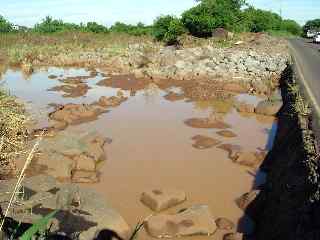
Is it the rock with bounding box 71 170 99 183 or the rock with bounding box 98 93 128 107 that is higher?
the rock with bounding box 98 93 128 107

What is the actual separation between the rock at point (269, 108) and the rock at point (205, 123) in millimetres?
2123

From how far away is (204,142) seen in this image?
43.4 ft

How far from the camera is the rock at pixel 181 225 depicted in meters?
7.79

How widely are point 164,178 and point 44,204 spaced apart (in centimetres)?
391

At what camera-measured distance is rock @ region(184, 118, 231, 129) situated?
1543cm

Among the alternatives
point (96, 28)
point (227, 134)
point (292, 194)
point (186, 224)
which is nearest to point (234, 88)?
point (227, 134)

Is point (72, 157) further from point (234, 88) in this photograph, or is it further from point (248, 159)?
point (234, 88)

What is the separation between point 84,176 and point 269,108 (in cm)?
902

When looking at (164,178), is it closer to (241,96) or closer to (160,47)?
(241,96)

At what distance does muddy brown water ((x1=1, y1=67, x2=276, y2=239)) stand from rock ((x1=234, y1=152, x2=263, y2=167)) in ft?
0.75

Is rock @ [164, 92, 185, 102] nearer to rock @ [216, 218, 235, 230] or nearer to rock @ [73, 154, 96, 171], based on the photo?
rock @ [73, 154, 96, 171]

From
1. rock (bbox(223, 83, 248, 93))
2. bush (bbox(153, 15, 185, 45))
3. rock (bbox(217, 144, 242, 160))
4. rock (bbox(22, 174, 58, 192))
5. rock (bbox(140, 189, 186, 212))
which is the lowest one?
rock (bbox(140, 189, 186, 212))

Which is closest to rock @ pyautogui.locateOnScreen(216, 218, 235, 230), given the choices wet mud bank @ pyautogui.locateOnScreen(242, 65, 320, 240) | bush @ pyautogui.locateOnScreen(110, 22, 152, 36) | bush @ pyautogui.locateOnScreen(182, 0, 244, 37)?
wet mud bank @ pyautogui.locateOnScreen(242, 65, 320, 240)

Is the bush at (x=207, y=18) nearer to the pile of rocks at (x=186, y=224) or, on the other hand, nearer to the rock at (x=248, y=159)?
the rock at (x=248, y=159)
